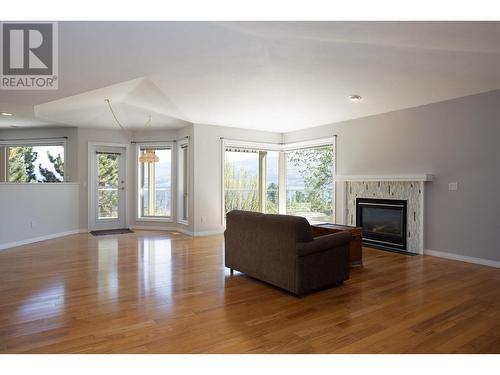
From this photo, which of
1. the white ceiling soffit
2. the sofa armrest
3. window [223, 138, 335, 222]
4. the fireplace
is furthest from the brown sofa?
window [223, 138, 335, 222]

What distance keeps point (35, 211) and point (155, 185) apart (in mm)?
2550

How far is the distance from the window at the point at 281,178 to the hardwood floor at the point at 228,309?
9.07ft

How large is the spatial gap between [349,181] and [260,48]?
3.39 m

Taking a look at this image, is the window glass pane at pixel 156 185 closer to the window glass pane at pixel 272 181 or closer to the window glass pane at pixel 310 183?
the window glass pane at pixel 272 181

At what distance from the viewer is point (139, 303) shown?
2.99 m

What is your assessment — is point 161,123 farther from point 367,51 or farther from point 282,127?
point 367,51

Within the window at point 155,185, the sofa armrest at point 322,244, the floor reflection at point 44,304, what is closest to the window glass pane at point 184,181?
the window at point 155,185

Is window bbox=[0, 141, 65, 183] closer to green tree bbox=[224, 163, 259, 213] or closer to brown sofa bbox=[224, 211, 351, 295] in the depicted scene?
green tree bbox=[224, 163, 259, 213]

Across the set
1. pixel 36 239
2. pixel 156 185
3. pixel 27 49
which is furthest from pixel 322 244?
pixel 36 239

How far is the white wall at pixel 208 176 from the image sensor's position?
6.78m

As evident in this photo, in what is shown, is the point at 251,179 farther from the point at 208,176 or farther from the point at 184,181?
the point at 184,181

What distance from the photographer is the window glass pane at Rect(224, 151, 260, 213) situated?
734 centimetres

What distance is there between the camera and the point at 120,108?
5.85 m
